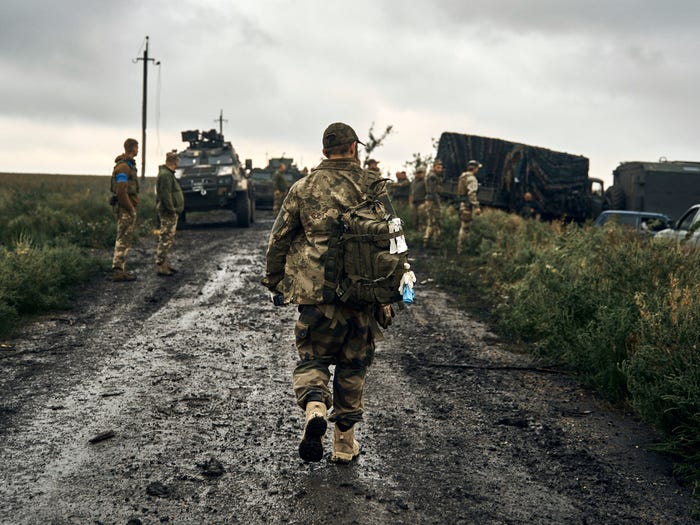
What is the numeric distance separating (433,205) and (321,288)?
1182cm

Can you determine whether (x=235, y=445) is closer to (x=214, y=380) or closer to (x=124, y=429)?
(x=124, y=429)

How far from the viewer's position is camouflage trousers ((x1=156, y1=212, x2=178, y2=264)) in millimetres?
10727

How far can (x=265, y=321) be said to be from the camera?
25.6 feet

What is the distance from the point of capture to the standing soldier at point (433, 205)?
15.4 metres

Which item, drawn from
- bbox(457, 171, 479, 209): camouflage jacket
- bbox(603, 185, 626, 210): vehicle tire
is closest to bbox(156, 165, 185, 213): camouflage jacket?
→ bbox(457, 171, 479, 209): camouflage jacket

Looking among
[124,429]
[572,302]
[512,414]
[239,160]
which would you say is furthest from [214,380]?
[239,160]

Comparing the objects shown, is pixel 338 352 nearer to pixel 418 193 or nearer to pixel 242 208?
pixel 418 193

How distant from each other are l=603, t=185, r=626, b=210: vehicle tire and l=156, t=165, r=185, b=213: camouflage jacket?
57.2ft

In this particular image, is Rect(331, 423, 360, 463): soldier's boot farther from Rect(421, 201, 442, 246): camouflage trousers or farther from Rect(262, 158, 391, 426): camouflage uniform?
Rect(421, 201, 442, 246): camouflage trousers

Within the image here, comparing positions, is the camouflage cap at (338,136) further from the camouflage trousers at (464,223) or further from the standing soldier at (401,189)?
the standing soldier at (401,189)

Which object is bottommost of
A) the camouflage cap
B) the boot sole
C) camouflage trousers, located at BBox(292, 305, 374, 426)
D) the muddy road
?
the muddy road

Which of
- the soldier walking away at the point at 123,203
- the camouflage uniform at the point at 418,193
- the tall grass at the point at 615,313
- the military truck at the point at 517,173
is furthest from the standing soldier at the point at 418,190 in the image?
the soldier walking away at the point at 123,203

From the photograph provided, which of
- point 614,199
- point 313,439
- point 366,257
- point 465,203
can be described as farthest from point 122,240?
point 614,199

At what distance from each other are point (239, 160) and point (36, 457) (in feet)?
55.1
